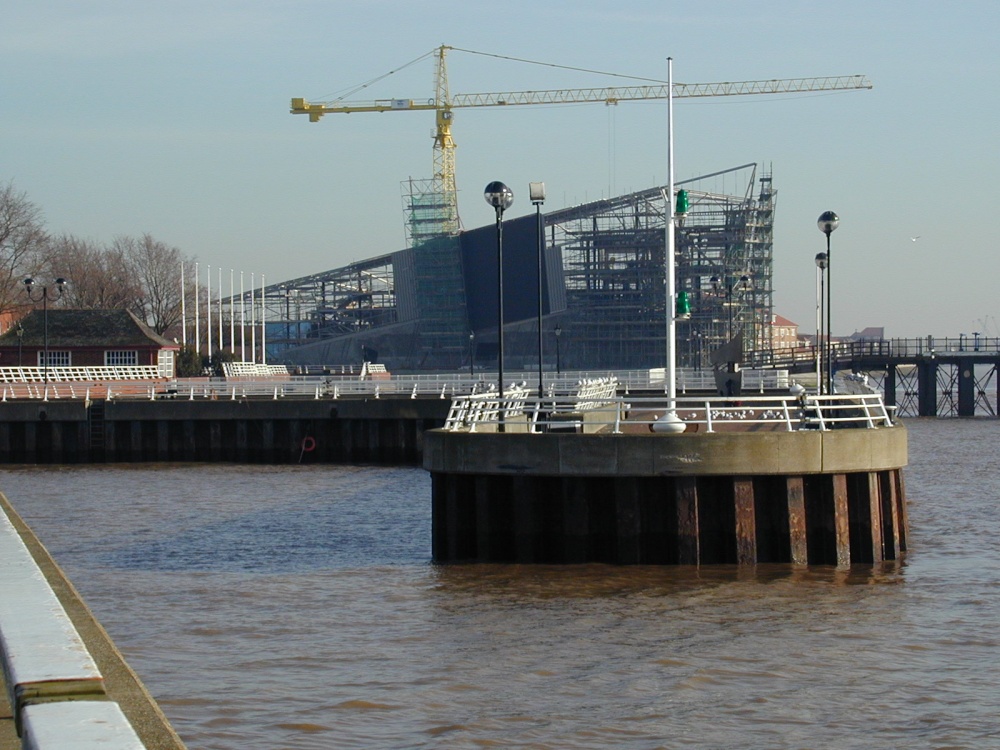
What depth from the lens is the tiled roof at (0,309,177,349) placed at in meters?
85.1

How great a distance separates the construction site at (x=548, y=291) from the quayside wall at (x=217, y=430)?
3480 inches

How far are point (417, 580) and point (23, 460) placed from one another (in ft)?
127

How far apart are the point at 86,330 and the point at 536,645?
73.2 m

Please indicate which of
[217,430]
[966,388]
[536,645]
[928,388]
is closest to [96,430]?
[217,430]

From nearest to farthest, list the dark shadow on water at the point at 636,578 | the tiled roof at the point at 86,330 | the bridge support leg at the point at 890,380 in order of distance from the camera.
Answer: the dark shadow on water at the point at 636,578 < the tiled roof at the point at 86,330 < the bridge support leg at the point at 890,380

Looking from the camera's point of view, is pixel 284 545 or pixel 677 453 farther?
pixel 284 545

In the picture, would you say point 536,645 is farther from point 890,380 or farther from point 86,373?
point 890,380

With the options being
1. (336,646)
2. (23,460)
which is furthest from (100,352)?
(336,646)

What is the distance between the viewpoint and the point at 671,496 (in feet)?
77.2

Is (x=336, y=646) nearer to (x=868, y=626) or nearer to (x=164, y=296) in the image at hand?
(x=868, y=626)

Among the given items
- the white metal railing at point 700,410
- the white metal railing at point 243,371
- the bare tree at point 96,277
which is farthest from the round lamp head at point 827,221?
the bare tree at point 96,277

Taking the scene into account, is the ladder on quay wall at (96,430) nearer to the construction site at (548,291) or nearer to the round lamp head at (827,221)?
the round lamp head at (827,221)

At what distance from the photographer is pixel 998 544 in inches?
1137

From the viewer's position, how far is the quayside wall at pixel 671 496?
23.2m
